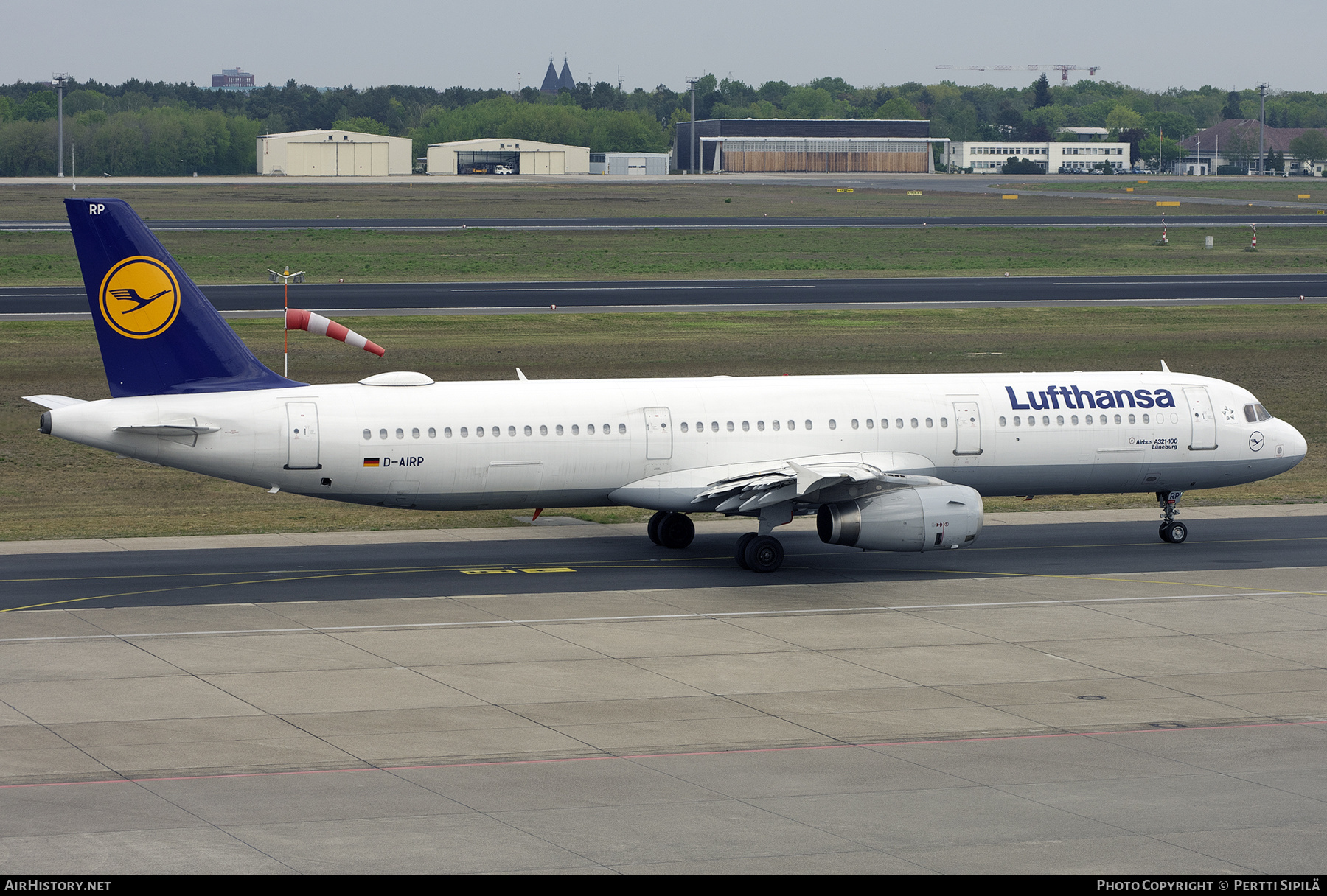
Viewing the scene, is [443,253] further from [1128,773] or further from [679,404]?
[1128,773]

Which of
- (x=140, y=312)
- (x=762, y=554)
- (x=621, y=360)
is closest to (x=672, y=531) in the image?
(x=762, y=554)

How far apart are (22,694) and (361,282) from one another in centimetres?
6878

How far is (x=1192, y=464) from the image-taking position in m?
39.7

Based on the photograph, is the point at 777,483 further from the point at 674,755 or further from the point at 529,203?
the point at 529,203

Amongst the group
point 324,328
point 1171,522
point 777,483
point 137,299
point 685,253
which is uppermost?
point 685,253

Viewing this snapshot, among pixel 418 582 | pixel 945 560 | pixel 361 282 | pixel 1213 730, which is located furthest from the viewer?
pixel 361 282

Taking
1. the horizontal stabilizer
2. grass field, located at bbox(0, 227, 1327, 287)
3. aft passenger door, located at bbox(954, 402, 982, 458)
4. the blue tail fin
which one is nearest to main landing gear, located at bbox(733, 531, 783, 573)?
aft passenger door, located at bbox(954, 402, 982, 458)

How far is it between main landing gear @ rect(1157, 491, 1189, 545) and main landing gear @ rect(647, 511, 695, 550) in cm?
1161

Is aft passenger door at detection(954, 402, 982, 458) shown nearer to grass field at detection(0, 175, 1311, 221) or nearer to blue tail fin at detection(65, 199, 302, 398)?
blue tail fin at detection(65, 199, 302, 398)

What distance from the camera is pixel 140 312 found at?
33.9 m

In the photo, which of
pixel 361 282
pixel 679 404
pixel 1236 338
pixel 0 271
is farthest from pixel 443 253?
pixel 679 404

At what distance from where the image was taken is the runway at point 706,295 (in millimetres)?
81381

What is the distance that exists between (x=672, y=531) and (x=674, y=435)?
3112 millimetres

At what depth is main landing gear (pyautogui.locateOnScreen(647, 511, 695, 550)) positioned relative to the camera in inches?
1528
